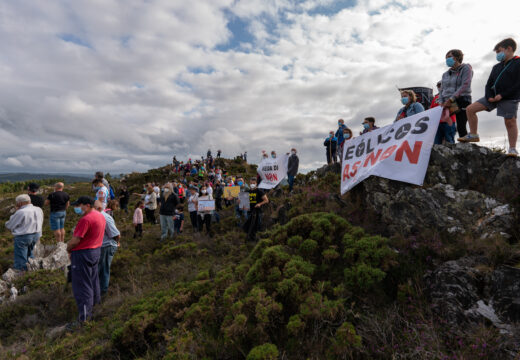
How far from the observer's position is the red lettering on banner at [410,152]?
17.0 feet

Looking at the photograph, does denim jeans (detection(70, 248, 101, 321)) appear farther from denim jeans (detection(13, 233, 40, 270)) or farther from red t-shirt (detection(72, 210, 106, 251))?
denim jeans (detection(13, 233, 40, 270))

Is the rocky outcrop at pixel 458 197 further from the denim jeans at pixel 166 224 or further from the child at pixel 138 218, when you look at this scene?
the child at pixel 138 218

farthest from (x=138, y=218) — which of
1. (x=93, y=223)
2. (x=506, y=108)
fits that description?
(x=506, y=108)

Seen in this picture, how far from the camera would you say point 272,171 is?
12.6 metres

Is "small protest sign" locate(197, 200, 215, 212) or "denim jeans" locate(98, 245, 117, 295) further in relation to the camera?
"small protest sign" locate(197, 200, 215, 212)

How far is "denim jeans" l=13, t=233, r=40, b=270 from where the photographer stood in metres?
7.12

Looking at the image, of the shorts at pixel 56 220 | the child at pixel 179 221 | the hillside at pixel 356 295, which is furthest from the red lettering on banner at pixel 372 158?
the shorts at pixel 56 220

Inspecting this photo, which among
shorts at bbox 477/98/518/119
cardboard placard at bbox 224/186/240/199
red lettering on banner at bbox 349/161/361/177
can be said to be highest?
shorts at bbox 477/98/518/119

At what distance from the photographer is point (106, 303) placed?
18.7ft

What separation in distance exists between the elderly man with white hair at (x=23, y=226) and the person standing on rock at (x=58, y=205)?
2.96 feet

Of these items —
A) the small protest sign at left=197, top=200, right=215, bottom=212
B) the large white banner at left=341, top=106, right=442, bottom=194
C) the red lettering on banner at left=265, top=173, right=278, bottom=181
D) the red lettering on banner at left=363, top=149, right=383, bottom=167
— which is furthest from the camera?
the red lettering on banner at left=265, top=173, right=278, bottom=181

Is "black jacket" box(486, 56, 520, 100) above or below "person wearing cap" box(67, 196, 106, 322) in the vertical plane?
above

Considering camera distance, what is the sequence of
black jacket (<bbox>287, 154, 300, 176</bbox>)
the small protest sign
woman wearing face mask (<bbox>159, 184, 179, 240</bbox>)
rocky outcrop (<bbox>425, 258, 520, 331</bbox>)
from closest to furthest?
rocky outcrop (<bbox>425, 258, 520, 331</bbox>), woman wearing face mask (<bbox>159, 184, 179, 240</bbox>), the small protest sign, black jacket (<bbox>287, 154, 300, 176</bbox>)

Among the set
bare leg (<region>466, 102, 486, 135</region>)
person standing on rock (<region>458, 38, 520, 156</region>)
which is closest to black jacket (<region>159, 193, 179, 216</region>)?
bare leg (<region>466, 102, 486, 135</region>)
